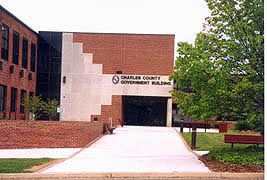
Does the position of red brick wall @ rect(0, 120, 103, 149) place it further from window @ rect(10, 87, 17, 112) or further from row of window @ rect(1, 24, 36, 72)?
window @ rect(10, 87, 17, 112)

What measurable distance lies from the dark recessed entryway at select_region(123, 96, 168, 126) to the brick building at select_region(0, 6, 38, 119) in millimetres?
7281

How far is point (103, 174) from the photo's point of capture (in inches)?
431

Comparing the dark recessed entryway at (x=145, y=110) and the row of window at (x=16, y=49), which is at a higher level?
the row of window at (x=16, y=49)

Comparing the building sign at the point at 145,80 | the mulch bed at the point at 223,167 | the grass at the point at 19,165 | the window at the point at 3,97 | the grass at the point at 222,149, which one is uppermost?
the building sign at the point at 145,80

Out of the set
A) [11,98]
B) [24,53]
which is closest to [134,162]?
[11,98]

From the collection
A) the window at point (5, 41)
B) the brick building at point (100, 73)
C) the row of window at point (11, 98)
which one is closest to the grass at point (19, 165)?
the row of window at point (11, 98)

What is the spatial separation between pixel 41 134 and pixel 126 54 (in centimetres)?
1946

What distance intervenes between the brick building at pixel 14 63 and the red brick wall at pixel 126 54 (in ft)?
12.5

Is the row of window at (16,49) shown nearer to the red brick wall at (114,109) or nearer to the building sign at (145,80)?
the red brick wall at (114,109)

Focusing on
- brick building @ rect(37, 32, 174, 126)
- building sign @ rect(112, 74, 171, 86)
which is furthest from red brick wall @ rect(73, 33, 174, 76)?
building sign @ rect(112, 74, 171, 86)

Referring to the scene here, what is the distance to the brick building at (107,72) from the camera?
3659cm

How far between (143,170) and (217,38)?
153 inches

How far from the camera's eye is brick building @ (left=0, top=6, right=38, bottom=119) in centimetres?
3081

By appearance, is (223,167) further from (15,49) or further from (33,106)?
(15,49)
